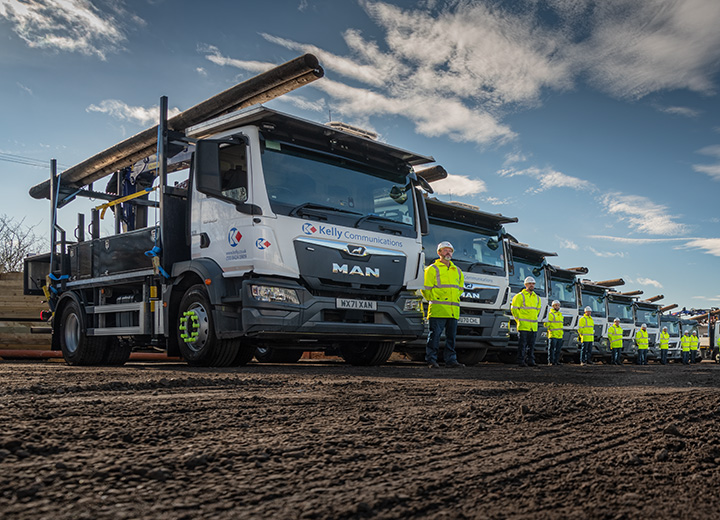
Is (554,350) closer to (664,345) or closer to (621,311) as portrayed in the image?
(621,311)

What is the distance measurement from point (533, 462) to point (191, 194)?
19.2 ft

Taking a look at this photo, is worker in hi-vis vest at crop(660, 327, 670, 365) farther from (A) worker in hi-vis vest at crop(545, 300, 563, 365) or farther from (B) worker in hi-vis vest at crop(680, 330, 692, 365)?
(A) worker in hi-vis vest at crop(545, 300, 563, 365)

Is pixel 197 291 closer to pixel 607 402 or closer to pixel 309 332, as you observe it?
pixel 309 332

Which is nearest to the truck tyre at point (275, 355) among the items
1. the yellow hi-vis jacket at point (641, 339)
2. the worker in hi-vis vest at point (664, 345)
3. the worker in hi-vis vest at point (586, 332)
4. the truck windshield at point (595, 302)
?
the worker in hi-vis vest at point (586, 332)

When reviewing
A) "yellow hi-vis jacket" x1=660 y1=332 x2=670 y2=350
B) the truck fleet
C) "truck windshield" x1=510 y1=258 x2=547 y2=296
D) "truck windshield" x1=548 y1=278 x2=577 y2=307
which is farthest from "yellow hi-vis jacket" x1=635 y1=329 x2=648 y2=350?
the truck fleet

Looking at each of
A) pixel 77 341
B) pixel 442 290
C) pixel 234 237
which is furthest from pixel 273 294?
pixel 77 341

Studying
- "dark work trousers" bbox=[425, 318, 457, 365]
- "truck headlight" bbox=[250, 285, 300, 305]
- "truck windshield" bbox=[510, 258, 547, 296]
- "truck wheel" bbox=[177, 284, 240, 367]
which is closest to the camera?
"truck headlight" bbox=[250, 285, 300, 305]

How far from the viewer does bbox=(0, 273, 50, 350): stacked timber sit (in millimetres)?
12430

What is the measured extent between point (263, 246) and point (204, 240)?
987 millimetres

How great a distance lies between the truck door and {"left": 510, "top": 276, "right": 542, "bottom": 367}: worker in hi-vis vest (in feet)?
21.4

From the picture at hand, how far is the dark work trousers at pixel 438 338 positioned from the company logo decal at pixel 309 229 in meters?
2.71

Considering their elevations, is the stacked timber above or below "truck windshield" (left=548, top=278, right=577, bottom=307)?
below

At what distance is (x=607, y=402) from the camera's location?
13.1 ft

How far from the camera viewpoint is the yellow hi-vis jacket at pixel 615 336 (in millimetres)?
→ 19469
